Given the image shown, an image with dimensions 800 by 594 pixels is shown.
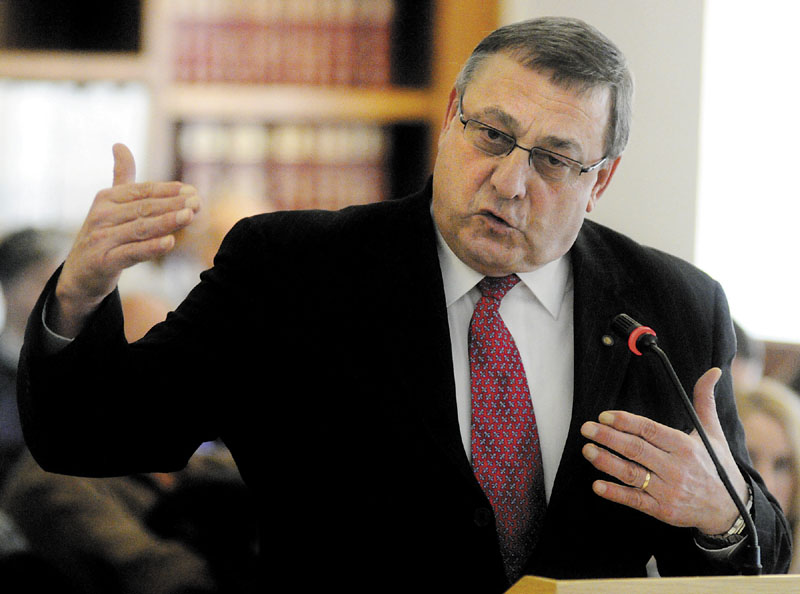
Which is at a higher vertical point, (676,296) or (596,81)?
(596,81)

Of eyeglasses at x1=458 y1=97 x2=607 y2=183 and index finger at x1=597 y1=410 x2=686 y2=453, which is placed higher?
eyeglasses at x1=458 y1=97 x2=607 y2=183

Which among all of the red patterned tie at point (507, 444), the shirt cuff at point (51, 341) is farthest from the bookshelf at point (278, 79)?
the shirt cuff at point (51, 341)

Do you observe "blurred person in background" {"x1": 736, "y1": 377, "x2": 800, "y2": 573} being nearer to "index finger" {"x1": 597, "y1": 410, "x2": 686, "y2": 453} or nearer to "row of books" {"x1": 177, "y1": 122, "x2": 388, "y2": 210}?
"index finger" {"x1": 597, "y1": 410, "x2": 686, "y2": 453}

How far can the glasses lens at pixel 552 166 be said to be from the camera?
1.51 meters

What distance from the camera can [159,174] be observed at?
12.5 feet

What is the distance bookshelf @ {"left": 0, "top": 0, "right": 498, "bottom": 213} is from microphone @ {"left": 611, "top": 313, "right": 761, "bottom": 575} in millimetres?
2476

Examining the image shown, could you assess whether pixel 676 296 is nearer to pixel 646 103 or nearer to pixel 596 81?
pixel 596 81

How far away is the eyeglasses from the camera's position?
1.49 metres

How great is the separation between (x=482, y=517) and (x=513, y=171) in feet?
1.67

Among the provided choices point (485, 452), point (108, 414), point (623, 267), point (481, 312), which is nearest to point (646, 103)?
point (623, 267)

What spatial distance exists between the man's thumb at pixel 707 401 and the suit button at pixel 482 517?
1.11ft

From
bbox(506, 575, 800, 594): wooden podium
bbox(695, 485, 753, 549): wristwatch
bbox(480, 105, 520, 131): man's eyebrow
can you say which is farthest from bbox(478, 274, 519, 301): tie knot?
bbox(506, 575, 800, 594): wooden podium

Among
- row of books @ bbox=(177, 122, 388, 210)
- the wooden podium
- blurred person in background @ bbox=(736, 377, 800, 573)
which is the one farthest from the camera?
row of books @ bbox=(177, 122, 388, 210)

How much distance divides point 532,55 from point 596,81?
0.11 m
